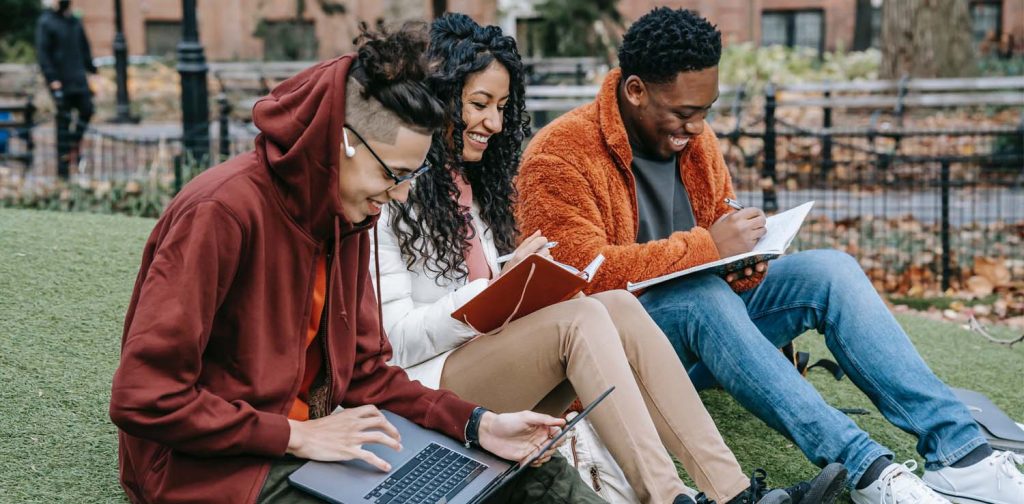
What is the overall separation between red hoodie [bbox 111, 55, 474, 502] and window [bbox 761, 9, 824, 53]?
22533 mm

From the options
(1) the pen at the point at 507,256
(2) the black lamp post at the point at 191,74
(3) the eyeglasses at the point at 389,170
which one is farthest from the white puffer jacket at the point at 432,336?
(2) the black lamp post at the point at 191,74

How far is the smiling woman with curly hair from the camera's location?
308 centimetres

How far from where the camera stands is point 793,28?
23969 mm

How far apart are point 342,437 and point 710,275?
1.47 meters

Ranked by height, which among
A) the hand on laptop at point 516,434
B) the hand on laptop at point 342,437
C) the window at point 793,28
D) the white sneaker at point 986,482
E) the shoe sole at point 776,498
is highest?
the window at point 793,28

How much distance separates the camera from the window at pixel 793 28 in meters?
23.8

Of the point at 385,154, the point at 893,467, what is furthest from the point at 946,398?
the point at 385,154

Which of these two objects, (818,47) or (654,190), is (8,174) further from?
(818,47)

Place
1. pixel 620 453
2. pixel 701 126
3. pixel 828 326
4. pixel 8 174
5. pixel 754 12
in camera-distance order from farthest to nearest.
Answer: pixel 754 12 → pixel 8 174 → pixel 701 126 → pixel 828 326 → pixel 620 453

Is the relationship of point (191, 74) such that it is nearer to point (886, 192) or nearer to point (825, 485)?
point (886, 192)

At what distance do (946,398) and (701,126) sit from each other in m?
1.18

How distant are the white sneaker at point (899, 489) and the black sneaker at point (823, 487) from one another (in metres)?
0.27

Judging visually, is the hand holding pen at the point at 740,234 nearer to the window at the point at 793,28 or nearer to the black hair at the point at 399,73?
the black hair at the point at 399,73

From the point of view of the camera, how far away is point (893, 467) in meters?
3.32
